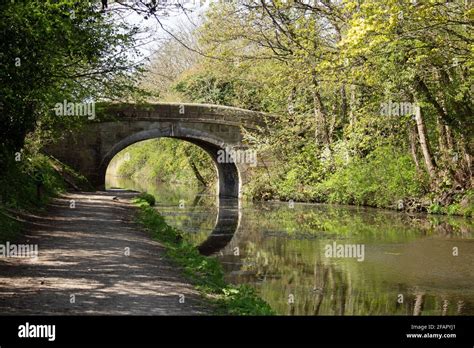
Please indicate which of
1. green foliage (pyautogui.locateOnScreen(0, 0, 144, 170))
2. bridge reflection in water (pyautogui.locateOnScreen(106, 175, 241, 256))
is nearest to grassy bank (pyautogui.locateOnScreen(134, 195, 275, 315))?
bridge reflection in water (pyautogui.locateOnScreen(106, 175, 241, 256))

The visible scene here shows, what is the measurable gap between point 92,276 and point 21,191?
708 cm

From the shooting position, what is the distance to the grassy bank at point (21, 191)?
449 inches

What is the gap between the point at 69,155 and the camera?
27.3 metres

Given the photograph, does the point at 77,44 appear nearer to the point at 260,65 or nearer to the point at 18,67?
the point at 18,67

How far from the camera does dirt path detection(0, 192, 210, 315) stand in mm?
6711

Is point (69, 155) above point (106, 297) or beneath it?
above

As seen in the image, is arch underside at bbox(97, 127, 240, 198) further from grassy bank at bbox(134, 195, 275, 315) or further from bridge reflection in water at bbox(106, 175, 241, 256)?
grassy bank at bbox(134, 195, 275, 315)

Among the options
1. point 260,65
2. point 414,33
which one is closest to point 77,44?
point 414,33

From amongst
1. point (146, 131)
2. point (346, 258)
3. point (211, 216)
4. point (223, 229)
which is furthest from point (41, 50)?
point (146, 131)

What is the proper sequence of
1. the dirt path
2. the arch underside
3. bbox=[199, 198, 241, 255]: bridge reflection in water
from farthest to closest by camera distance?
1. the arch underside
2. bbox=[199, 198, 241, 255]: bridge reflection in water
3. the dirt path

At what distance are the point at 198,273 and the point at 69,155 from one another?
18.8 m

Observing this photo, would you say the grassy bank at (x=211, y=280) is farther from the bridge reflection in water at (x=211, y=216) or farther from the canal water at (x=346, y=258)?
the bridge reflection in water at (x=211, y=216)

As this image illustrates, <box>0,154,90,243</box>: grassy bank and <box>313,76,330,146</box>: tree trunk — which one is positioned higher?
<box>313,76,330,146</box>: tree trunk

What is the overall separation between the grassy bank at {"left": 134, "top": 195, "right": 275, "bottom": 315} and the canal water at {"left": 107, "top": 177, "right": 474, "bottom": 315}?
2.13 ft
